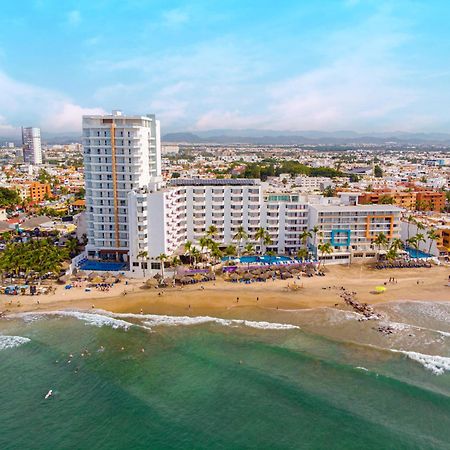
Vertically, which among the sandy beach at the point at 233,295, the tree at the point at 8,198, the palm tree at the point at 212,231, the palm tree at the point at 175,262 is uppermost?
the tree at the point at 8,198

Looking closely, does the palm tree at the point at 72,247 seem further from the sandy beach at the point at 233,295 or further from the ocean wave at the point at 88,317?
the ocean wave at the point at 88,317

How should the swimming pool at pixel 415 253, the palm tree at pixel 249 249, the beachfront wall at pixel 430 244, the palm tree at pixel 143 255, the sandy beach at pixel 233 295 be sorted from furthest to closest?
the beachfront wall at pixel 430 244 < the swimming pool at pixel 415 253 < the palm tree at pixel 249 249 < the palm tree at pixel 143 255 < the sandy beach at pixel 233 295

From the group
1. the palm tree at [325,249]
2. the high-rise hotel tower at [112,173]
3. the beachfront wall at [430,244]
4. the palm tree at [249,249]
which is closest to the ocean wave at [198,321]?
the palm tree at [249,249]

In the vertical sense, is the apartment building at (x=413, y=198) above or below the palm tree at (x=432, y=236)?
above

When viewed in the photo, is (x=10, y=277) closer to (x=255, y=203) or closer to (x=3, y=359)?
(x=3, y=359)

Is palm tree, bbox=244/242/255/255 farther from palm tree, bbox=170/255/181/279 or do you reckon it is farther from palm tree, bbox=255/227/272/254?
palm tree, bbox=170/255/181/279

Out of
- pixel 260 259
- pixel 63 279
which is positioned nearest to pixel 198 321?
pixel 260 259

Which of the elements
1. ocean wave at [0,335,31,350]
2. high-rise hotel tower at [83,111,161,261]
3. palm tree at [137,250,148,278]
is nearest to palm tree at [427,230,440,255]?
palm tree at [137,250,148,278]
